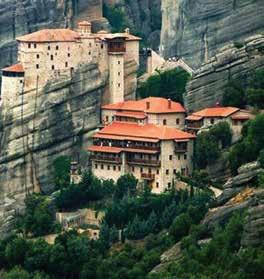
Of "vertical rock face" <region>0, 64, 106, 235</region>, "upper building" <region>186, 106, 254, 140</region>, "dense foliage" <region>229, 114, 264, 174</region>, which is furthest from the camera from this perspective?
"vertical rock face" <region>0, 64, 106, 235</region>

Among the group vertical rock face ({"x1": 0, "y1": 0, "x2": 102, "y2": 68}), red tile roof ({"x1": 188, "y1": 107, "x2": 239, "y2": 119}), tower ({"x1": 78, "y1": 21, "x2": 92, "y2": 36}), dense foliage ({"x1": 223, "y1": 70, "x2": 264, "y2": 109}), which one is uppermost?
tower ({"x1": 78, "y1": 21, "x2": 92, "y2": 36})

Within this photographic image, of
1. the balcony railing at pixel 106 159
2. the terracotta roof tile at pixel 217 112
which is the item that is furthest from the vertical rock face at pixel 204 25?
the balcony railing at pixel 106 159

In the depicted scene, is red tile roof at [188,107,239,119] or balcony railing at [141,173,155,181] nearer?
red tile roof at [188,107,239,119]

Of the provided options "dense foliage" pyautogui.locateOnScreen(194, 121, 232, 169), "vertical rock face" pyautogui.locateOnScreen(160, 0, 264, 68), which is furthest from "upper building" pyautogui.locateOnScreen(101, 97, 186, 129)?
"vertical rock face" pyautogui.locateOnScreen(160, 0, 264, 68)

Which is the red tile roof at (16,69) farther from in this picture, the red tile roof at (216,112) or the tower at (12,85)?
the red tile roof at (216,112)

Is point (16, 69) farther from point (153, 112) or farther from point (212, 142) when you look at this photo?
point (212, 142)

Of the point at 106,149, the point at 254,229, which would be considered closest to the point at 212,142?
the point at 106,149

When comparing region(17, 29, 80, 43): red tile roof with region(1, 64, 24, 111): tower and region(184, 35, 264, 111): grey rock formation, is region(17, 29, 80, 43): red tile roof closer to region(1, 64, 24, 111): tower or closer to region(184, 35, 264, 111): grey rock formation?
region(1, 64, 24, 111): tower
